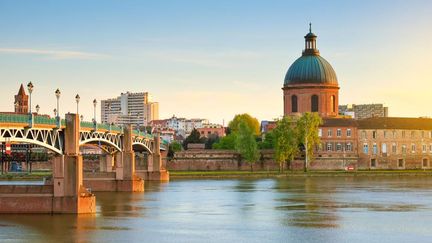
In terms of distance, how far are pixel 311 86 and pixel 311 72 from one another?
112 inches

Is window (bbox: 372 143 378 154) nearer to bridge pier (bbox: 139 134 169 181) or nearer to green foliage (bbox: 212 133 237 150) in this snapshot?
green foliage (bbox: 212 133 237 150)

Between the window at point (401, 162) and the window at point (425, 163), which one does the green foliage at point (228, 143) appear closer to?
the window at point (401, 162)

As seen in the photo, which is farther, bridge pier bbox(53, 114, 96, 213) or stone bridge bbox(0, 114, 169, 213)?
bridge pier bbox(53, 114, 96, 213)

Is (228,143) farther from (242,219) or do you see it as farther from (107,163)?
(242,219)

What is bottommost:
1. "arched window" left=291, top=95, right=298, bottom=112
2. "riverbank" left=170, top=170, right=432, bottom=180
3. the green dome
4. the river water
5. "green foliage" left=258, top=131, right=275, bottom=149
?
the river water

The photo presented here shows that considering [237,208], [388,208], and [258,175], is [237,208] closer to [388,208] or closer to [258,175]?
[388,208]

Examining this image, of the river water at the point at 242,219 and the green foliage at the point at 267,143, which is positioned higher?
the green foliage at the point at 267,143

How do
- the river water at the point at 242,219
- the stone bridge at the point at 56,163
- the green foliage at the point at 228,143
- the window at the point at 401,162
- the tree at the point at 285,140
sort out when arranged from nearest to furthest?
the river water at the point at 242,219
the stone bridge at the point at 56,163
the tree at the point at 285,140
the window at the point at 401,162
the green foliage at the point at 228,143

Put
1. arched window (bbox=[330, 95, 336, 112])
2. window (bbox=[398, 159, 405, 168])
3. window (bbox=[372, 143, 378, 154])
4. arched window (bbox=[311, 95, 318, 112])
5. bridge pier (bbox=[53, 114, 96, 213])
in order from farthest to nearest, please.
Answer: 1. arched window (bbox=[330, 95, 336, 112])
2. arched window (bbox=[311, 95, 318, 112])
3. window (bbox=[398, 159, 405, 168])
4. window (bbox=[372, 143, 378, 154])
5. bridge pier (bbox=[53, 114, 96, 213])

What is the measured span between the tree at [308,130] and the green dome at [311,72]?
17689mm

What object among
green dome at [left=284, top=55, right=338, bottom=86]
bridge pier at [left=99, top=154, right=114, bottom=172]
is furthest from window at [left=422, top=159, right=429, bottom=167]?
bridge pier at [left=99, top=154, right=114, bottom=172]

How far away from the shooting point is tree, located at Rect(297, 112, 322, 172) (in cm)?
14262

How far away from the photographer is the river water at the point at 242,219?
5431cm

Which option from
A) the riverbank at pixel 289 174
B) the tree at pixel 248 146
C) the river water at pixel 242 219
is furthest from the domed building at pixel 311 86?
the river water at pixel 242 219
